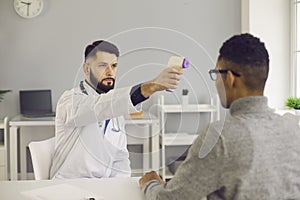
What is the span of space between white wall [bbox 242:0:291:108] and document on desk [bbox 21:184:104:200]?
8.05ft

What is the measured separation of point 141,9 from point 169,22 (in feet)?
0.89

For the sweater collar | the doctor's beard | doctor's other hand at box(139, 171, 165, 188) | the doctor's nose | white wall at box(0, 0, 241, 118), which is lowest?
doctor's other hand at box(139, 171, 165, 188)

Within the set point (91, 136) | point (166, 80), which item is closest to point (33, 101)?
point (91, 136)

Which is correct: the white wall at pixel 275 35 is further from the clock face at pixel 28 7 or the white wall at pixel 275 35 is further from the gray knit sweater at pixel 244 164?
the gray knit sweater at pixel 244 164

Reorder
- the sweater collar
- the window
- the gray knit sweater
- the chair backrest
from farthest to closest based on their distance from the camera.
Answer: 1. the window
2. the chair backrest
3. the sweater collar
4. the gray knit sweater

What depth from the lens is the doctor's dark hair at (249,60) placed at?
1182 millimetres

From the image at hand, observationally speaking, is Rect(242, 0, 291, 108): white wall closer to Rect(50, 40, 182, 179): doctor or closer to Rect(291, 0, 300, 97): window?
Rect(291, 0, 300, 97): window

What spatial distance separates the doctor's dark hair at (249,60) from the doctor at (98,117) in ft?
0.52

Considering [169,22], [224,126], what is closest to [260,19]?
[169,22]

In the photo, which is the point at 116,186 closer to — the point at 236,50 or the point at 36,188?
the point at 36,188

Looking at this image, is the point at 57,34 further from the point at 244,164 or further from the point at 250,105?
the point at 244,164

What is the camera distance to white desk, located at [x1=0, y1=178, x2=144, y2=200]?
1403mm

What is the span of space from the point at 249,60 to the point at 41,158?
1.09 metres

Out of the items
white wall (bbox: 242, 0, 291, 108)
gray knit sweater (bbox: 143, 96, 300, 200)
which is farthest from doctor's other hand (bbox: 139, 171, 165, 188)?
white wall (bbox: 242, 0, 291, 108)
